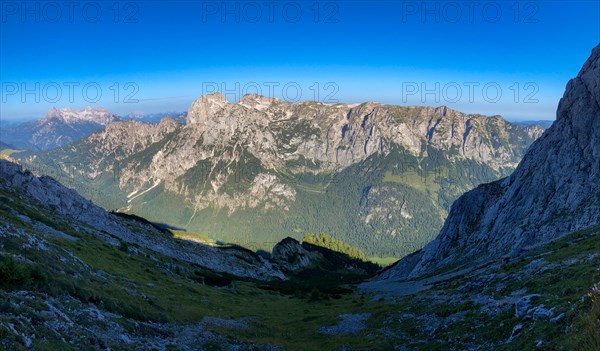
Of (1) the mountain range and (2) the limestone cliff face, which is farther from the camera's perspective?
(2) the limestone cliff face

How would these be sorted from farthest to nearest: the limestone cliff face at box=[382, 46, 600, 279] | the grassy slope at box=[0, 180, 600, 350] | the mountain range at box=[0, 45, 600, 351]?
the limestone cliff face at box=[382, 46, 600, 279]
the mountain range at box=[0, 45, 600, 351]
the grassy slope at box=[0, 180, 600, 350]

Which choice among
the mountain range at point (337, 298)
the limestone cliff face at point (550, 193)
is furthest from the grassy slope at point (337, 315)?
the limestone cliff face at point (550, 193)

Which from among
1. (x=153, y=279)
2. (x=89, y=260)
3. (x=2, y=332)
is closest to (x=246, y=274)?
(x=153, y=279)

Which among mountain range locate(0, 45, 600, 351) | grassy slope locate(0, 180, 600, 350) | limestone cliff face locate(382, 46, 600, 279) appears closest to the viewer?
grassy slope locate(0, 180, 600, 350)

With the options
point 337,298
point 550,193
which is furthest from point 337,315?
point 550,193

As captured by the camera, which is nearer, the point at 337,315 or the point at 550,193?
the point at 337,315

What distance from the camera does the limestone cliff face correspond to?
3162 inches

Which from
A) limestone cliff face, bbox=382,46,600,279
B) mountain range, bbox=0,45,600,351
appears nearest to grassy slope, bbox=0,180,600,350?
Answer: mountain range, bbox=0,45,600,351

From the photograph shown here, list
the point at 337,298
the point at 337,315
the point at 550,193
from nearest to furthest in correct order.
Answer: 1. the point at 337,315
2. the point at 337,298
3. the point at 550,193

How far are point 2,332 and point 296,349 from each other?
84.9 ft

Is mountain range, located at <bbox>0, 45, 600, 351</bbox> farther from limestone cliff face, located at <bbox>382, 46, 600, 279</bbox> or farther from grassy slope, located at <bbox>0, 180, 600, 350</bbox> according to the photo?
limestone cliff face, located at <bbox>382, 46, 600, 279</bbox>

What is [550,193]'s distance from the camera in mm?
93000

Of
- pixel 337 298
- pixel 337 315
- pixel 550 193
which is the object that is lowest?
pixel 337 298

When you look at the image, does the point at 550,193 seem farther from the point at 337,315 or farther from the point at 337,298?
the point at 337,315
